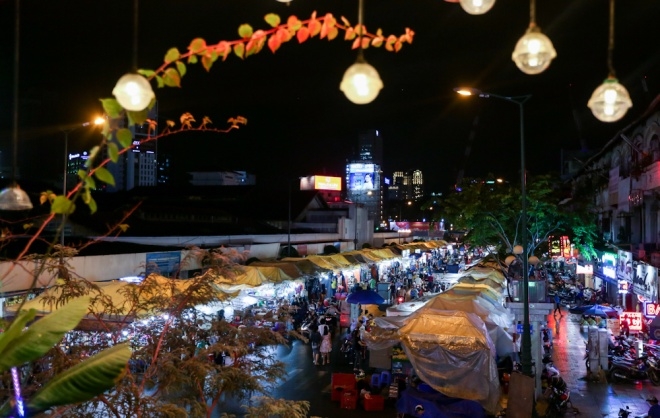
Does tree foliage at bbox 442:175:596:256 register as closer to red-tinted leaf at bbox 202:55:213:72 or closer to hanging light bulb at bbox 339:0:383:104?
hanging light bulb at bbox 339:0:383:104

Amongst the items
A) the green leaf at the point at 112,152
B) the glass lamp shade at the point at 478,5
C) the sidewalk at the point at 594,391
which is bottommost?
the sidewalk at the point at 594,391

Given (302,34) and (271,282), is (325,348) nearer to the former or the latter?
(271,282)

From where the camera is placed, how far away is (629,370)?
725 inches

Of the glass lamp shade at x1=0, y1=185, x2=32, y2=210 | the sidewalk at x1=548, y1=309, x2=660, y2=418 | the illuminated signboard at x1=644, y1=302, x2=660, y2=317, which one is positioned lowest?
the sidewalk at x1=548, y1=309, x2=660, y2=418

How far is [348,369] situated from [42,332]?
17320 millimetres

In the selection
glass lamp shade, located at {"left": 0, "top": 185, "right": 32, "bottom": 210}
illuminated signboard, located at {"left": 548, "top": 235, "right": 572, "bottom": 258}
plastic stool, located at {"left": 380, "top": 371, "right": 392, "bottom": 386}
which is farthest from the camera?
illuminated signboard, located at {"left": 548, "top": 235, "right": 572, "bottom": 258}

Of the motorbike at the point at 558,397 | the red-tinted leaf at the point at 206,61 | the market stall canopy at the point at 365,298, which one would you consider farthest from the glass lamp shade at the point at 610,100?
the market stall canopy at the point at 365,298

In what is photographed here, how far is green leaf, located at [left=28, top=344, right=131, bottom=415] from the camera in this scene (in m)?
3.20

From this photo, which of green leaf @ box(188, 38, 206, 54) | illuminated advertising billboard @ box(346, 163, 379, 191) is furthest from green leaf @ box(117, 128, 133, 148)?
illuminated advertising billboard @ box(346, 163, 379, 191)

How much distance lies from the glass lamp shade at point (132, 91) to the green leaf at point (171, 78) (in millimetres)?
119

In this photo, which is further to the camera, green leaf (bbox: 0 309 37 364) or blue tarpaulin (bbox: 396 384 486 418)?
blue tarpaulin (bbox: 396 384 486 418)

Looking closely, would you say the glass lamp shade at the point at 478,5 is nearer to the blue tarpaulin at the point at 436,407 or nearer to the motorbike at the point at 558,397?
the blue tarpaulin at the point at 436,407

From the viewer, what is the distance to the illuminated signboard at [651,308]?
22.1m

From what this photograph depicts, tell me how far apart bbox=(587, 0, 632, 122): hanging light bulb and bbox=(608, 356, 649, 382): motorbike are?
1698 cm
